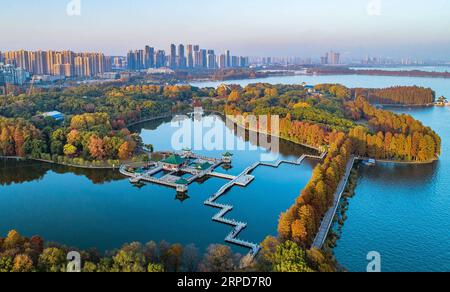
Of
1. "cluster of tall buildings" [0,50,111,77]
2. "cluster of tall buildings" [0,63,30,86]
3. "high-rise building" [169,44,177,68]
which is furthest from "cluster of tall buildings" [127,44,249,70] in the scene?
"cluster of tall buildings" [0,63,30,86]

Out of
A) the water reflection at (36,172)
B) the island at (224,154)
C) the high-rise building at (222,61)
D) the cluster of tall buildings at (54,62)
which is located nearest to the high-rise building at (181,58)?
the high-rise building at (222,61)

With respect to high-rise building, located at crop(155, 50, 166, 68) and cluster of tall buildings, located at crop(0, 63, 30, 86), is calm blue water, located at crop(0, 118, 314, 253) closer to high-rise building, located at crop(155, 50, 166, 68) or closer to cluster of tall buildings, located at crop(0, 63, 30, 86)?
cluster of tall buildings, located at crop(0, 63, 30, 86)

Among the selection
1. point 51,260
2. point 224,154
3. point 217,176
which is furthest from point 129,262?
point 224,154

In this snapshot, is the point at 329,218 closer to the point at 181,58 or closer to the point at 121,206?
the point at 121,206
